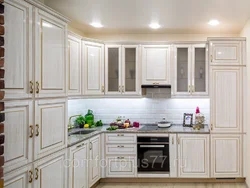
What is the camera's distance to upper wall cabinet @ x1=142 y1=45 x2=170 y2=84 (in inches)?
183

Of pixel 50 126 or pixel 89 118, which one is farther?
pixel 89 118

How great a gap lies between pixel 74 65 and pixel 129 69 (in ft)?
3.73

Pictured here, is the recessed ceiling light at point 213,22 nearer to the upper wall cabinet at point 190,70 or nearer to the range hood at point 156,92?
the upper wall cabinet at point 190,70

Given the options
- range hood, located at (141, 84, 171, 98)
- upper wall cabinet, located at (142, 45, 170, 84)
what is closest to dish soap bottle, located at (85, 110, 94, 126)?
range hood, located at (141, 84, 171, 98)

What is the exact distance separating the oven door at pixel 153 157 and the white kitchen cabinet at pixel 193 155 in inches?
9.5

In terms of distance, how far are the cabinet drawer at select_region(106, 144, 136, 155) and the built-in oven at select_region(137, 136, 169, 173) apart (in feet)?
0.33

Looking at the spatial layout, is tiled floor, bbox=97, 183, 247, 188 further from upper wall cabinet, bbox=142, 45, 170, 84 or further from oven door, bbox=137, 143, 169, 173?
upper wall cabinet, bbox=142, 45, 170, 84

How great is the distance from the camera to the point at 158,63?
4.66 metres

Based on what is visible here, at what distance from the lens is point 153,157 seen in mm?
4359

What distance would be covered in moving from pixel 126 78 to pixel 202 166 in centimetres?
199

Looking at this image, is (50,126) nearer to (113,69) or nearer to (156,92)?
(113,69)

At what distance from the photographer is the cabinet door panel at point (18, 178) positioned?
2.04 metres

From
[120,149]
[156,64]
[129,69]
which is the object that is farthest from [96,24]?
[120,149]

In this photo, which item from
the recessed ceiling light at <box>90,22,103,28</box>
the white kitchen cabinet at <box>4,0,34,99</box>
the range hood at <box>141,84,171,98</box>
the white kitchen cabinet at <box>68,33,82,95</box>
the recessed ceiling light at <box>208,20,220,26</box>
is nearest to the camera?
the white kitchen cabinet at <box>4,0,34,99</box>
